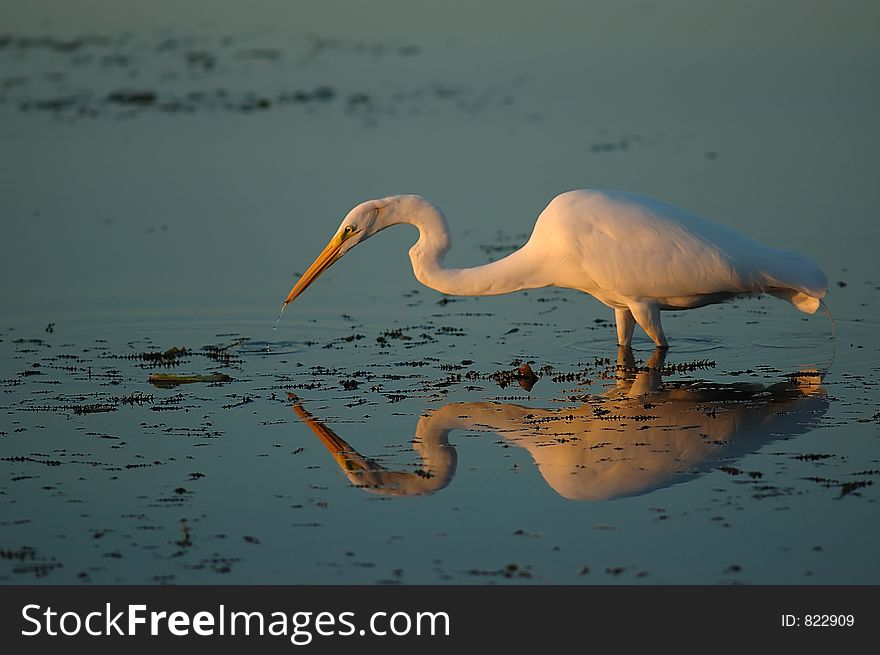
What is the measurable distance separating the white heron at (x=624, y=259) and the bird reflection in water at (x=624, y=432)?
2.16ft

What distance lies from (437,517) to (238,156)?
480 inches

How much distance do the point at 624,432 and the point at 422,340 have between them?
10.00 ft

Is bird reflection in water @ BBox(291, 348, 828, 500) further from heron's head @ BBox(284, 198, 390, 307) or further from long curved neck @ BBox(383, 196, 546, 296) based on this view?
heron's head @ BBox(284, 198, 390, 307)

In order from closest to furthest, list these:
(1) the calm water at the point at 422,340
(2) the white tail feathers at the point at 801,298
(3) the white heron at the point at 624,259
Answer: (1) the calm water at the point at 422,340 < (3) the white heron at the point at 624,259 < (2) the white tail feathers at the point at 801,298

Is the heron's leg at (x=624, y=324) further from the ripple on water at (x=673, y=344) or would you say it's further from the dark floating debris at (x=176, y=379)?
the dark floating debris at (x=176, y=379)

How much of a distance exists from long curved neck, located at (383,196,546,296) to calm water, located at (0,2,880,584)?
1.79 feet

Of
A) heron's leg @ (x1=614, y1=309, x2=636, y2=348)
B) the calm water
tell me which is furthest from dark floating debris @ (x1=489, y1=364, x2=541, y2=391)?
heron's leg @ (x1=614, y1=309, x2=636, y2=348)

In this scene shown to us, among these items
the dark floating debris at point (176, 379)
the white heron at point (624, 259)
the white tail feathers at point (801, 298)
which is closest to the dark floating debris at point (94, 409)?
the dark floating debris at point (176, 379)

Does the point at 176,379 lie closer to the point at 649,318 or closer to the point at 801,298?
the point at 649,318

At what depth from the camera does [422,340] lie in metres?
11.4

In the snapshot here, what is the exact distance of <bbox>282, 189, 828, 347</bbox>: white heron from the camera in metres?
10.3

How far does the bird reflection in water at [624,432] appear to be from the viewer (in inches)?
314

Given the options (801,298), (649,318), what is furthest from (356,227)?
(801,298)

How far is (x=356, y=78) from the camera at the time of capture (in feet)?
80.5
